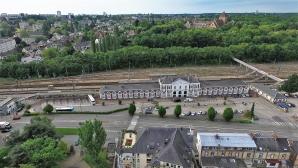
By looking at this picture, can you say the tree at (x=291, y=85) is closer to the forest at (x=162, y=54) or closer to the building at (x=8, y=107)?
the forest at (x=162, y=54)

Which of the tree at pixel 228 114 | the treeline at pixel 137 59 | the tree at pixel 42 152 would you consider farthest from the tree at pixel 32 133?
the treeline at pixel 137 59

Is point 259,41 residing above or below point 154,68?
above

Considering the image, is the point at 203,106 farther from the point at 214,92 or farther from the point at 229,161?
the point at 229,161

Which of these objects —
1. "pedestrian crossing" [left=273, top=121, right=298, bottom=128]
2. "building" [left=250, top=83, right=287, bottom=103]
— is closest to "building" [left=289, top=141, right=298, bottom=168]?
"pedestrian crossing" [left=273, top=121, right=298, bottom=128]

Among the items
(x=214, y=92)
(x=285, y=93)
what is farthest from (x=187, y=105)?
(x=285, y=93)

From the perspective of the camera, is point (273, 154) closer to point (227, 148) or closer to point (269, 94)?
point (227, 148)

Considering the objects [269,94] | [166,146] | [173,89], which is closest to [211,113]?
[173,89]
